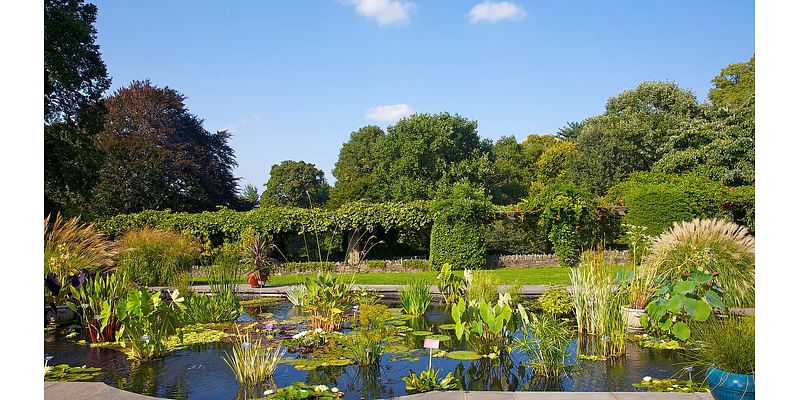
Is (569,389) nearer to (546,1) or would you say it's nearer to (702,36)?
(546,1)

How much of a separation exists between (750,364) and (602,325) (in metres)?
2.14

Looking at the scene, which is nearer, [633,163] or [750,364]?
[750,364]

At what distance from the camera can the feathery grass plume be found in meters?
5.82

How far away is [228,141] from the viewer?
26.7 metres

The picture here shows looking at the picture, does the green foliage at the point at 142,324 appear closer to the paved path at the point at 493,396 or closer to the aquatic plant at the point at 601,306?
the paved path at the point at 493,396

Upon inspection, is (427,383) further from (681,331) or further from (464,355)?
(681,331)

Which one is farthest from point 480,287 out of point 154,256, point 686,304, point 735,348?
point 154,256

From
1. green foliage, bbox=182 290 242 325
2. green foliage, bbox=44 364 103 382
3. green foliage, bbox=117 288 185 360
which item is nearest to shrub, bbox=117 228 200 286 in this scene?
green foliage, bbox=182 290 242 325

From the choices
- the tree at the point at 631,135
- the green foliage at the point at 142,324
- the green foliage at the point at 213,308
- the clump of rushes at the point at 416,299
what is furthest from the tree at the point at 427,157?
the green foliage at the point at 142,324

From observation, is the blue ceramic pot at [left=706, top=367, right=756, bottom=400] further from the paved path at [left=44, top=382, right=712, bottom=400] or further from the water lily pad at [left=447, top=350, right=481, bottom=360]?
the water lily pad at [left=447, top=350, right=481, bottom=360]

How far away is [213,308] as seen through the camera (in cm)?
680

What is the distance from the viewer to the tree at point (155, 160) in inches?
885

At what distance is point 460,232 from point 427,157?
15211 millimetres
